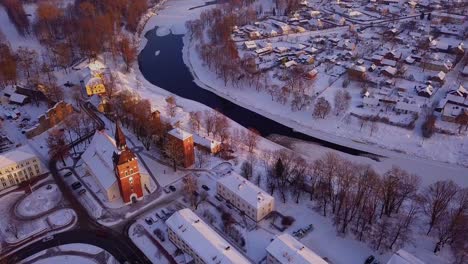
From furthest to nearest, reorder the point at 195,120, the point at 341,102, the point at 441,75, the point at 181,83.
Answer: the point at 181,83, the point at 441,75, the point at 341,102, the point at 195,120

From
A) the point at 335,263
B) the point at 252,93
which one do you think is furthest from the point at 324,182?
the point at 252,93

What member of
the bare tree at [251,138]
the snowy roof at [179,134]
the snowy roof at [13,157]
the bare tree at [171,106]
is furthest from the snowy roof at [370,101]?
the snowy roof at [13,157]

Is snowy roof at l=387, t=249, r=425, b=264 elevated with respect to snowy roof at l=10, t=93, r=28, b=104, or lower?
lower

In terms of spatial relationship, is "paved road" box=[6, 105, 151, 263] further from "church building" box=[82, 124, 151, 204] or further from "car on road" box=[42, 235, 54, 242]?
"church building" box=[82, 124, 151, 204]

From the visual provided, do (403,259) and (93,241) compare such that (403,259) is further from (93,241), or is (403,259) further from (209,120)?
(209,120)

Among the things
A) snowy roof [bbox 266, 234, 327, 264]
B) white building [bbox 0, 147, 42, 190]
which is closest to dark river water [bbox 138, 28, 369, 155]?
snowy roof [bbox 266, 234, 327, 264]

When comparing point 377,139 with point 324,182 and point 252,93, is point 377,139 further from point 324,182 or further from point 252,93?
point 252,93

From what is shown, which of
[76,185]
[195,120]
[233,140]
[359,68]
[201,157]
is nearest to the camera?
[76,185]

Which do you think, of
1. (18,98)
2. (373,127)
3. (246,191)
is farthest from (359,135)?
(18,98)
